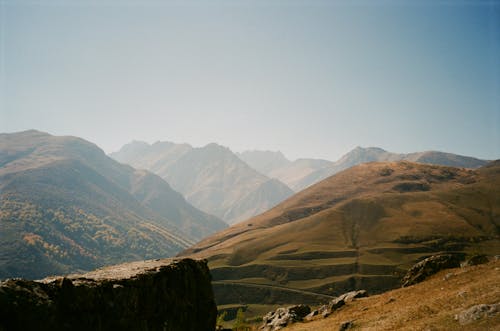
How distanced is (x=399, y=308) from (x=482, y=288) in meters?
8.33

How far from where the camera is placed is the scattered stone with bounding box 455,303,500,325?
85.7ft

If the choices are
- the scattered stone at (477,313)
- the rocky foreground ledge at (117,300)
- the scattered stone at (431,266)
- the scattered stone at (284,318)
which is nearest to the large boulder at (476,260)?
the scattered stone at (431,266)

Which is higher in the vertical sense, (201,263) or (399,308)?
(201,263)

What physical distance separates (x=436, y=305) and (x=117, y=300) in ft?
93.8

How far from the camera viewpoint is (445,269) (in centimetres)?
5169

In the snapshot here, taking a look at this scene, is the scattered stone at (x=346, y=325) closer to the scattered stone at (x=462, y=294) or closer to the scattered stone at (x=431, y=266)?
the scattered stone at (x=462, y=294)

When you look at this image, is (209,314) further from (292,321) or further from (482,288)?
(482,288)

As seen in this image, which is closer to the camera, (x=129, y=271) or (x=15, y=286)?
(x=15, y=286)

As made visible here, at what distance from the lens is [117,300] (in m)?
24.8

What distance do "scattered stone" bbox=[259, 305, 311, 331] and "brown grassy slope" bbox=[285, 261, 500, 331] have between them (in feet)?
28.7

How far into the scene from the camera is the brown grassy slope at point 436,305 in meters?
28.2

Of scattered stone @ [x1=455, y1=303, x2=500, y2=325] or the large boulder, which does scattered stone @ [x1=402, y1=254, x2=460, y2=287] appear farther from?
scattered stone @ [x1=455, y1=303, x2=500, y2=325]

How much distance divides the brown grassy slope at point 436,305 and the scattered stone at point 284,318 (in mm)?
8738

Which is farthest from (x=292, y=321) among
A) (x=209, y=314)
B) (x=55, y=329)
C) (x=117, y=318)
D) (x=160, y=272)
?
(x=55, y=329)
